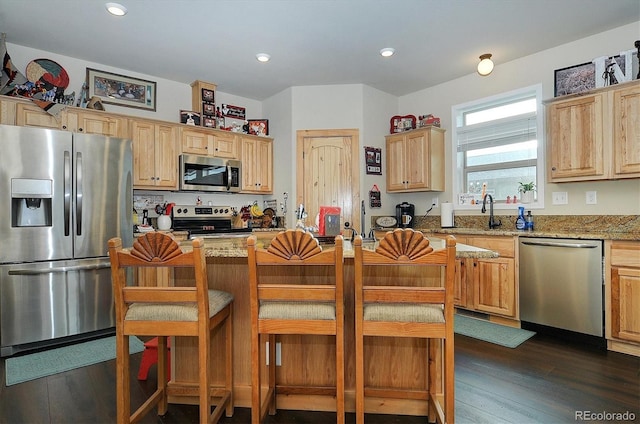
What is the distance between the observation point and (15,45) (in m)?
3.40

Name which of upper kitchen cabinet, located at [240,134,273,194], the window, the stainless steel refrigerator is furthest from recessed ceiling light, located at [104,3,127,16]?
the window

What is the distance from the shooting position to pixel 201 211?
4480 mm

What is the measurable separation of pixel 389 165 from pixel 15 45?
4.45 meters

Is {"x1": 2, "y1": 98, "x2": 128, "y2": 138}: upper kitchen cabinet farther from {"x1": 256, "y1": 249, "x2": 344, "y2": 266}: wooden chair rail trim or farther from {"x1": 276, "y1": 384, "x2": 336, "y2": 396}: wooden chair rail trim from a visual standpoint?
{"x1": 276, "y1": 384, "x2": 336, "y2": 396}: wooden chair rail trim

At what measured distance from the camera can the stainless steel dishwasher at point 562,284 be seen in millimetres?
2752

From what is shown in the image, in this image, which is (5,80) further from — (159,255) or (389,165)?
(389,165)

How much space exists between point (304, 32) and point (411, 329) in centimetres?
292

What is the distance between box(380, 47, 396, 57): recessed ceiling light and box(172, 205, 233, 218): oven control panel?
2.83 m

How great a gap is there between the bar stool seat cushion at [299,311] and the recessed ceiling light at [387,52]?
119 inches

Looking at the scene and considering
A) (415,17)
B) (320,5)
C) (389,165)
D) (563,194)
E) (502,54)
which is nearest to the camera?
(320,5)

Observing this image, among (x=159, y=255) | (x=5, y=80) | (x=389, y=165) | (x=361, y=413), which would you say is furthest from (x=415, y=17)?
(x=5, y=80)

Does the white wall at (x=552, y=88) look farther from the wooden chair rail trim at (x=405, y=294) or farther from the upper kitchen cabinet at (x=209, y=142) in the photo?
the wooden chair rail trim at (x=405, y=294)

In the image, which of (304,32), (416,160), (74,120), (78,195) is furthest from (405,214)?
(74,120)

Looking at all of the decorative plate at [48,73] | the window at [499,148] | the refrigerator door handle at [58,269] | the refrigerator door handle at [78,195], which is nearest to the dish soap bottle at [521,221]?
the window at [499,148]
